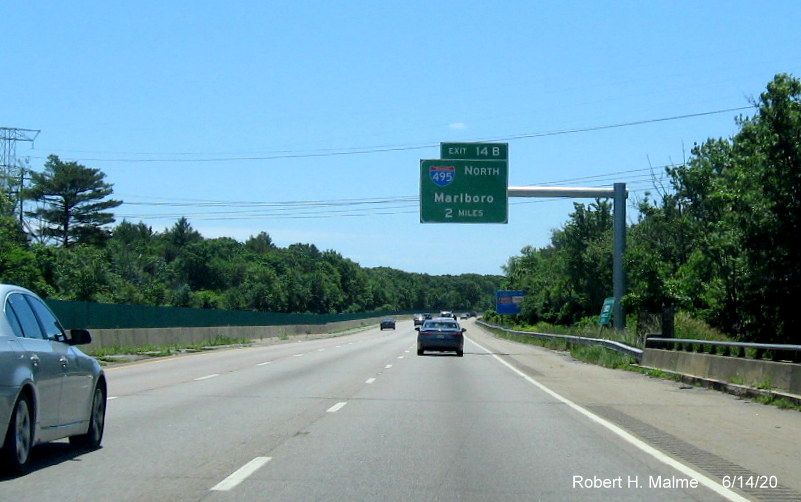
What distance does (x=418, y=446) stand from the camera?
12.1 m

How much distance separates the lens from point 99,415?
1173 cm

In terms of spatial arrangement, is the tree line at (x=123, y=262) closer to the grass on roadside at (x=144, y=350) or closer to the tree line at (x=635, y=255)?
the tree line at (x=635, y=255)

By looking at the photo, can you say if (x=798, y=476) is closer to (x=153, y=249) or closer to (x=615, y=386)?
(x=615, y=386)

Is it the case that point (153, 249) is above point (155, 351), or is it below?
above

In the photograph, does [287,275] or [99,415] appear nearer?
[99,415]

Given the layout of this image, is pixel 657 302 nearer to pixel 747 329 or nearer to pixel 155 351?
pixel 747 329

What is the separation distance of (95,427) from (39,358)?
7.28 ft

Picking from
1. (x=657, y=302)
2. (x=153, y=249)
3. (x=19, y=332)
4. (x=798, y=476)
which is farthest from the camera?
(x=153, y=249)

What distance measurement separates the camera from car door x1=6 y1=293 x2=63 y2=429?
9.43 m

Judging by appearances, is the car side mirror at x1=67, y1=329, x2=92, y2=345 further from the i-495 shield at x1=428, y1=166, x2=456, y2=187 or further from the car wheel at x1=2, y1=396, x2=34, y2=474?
the i-495 shield at x1=428, y1=166, x2=456, y2=187

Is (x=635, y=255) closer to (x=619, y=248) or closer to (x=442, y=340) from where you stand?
(x=619, y=248)

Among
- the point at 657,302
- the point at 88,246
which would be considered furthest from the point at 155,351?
the point at 88,246

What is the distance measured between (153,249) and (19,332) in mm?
154429

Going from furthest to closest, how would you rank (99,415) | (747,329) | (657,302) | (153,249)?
(153,249) < (657,302) < (747,329) < (99,415)
